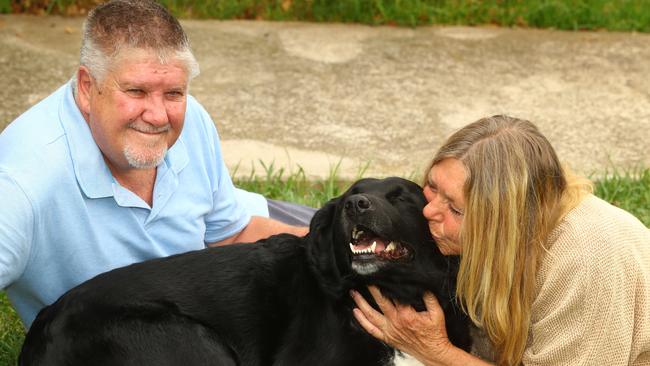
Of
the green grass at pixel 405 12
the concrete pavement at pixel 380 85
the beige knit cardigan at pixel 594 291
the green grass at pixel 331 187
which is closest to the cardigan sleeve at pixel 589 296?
the beige knit cardigan at pixel 594 291

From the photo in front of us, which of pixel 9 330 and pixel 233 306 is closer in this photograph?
pixel 233 306

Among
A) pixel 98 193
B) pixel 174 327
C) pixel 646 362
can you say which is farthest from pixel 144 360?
pixel 646 362

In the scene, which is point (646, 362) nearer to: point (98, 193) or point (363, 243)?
point (363, 243)

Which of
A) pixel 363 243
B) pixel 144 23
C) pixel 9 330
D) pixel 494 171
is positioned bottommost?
pixel 9 330

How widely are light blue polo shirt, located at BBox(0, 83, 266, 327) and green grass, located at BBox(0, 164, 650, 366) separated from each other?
1.12m

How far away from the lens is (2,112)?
607cm

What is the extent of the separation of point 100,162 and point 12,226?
0.44 m

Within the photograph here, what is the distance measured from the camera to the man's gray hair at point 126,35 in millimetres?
3584

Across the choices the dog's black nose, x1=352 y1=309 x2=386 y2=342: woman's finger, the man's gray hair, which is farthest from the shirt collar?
x1=352 y1=309 x2=386 y2=342: woman's finger

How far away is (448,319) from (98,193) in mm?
1331

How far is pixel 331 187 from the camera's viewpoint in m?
5.33

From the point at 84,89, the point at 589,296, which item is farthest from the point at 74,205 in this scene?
the point at 589,296

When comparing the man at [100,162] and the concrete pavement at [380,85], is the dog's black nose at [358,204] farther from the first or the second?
the concrete pavement at [380,85]

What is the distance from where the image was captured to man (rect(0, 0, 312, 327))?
3.54 m
